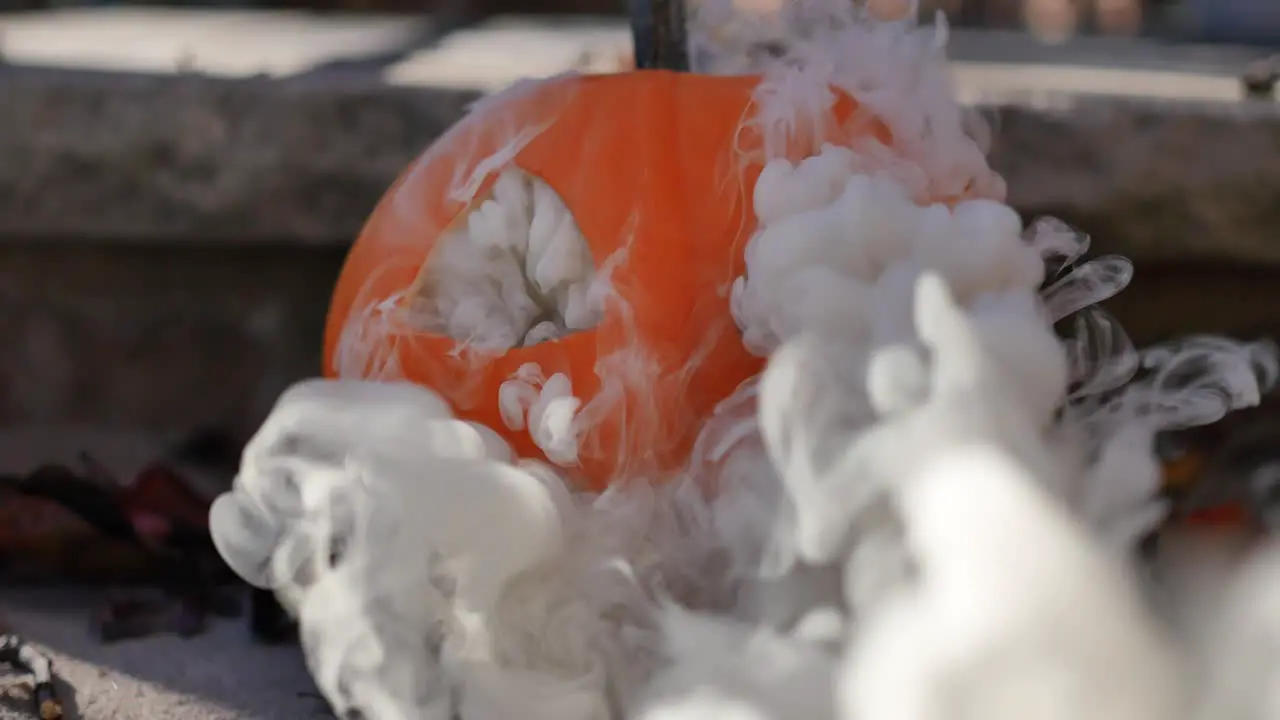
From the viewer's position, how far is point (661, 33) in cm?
86

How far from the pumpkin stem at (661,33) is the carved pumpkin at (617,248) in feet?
0.27

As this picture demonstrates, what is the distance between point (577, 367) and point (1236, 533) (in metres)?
0.36

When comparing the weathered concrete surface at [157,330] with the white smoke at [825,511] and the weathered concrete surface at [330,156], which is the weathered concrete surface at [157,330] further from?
the white smoke at [825,511]

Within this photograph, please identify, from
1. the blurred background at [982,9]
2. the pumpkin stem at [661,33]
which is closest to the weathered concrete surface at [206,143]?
the pumpkin stem at [661,33]

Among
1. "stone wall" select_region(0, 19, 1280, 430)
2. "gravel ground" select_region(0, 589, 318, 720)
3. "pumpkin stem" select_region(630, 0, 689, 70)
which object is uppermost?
"pumpkin stem" select_region(630, 0, 689, 70)

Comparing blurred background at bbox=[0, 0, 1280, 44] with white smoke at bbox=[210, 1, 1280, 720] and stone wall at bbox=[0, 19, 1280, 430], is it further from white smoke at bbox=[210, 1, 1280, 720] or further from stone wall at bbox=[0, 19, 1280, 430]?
white smoke at bbox=[210, 1, 1280, 720]

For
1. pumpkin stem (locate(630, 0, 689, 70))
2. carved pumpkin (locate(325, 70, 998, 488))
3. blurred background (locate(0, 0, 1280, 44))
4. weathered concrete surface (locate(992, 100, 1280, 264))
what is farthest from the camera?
blurred background (locate(0, 0, 1280, 44))

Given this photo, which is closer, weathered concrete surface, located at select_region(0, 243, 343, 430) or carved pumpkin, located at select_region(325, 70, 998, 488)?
carved pumpkin, located at select_region(325, 70, 998, 488)

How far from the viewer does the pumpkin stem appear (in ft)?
2.81

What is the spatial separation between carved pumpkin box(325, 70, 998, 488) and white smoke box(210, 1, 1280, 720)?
2cm

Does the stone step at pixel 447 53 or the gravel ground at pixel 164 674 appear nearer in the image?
the gravel ground at pixel 164 674

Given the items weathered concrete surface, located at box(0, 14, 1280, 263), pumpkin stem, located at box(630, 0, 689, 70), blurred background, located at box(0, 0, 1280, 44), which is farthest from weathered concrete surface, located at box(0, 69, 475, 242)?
blurred background, located at box(0, 0, 1280, 44)

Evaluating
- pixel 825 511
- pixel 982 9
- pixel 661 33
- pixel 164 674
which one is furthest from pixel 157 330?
pixel 982 9

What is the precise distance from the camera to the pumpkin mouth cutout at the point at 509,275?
72 centimetres
